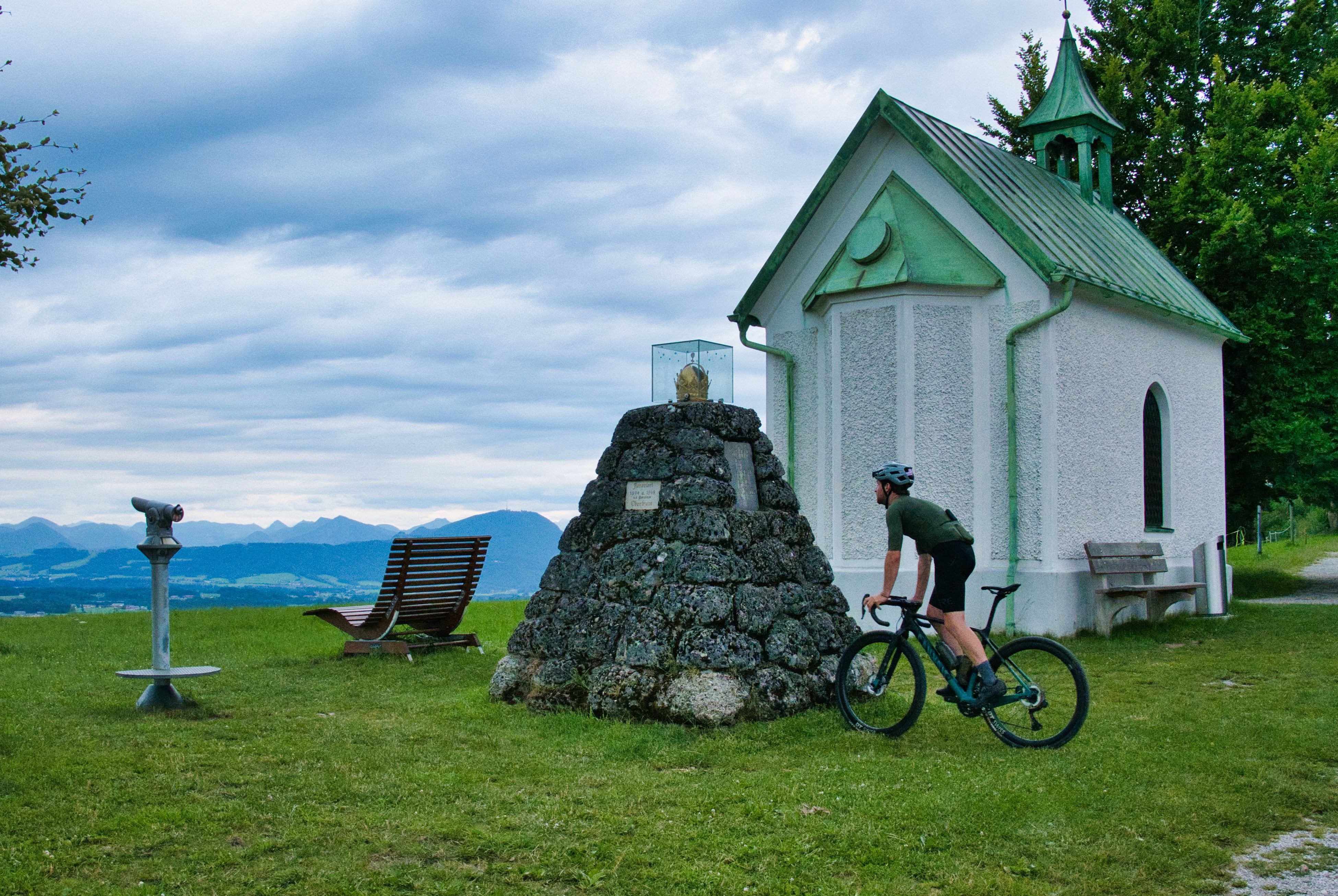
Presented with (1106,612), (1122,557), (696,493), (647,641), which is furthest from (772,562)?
(1122,557)

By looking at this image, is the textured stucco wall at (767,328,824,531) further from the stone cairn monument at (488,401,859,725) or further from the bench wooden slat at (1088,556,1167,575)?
the stone cairn monument at (488,401,859,725)

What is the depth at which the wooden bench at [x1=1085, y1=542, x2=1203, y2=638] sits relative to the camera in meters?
14.1

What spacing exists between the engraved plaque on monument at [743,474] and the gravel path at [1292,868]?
4.24m

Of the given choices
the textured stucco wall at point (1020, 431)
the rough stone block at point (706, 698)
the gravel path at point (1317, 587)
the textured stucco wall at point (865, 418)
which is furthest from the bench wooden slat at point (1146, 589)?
the rough stone block at point (706, 698)

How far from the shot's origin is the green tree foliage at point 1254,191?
786 inches

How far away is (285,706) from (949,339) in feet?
30.6

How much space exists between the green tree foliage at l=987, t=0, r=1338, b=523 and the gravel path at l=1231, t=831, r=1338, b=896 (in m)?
16.8

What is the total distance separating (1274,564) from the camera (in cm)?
2848

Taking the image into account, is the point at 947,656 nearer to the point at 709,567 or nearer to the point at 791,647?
the point at 791,647

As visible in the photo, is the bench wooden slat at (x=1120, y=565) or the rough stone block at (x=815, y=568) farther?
the bench wooden slat at (x=1120, y=565)

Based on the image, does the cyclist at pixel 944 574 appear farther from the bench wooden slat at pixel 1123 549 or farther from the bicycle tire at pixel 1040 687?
the bench wooden slat at pixel 1123 549

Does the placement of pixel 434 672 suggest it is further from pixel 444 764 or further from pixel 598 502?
pixel 444 764

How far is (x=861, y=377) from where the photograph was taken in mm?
14586

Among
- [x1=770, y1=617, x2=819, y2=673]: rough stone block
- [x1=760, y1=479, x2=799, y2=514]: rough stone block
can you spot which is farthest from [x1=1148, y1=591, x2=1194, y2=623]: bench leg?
[x1=770, y1=617, x2=819, y2=673]: rough stone block
